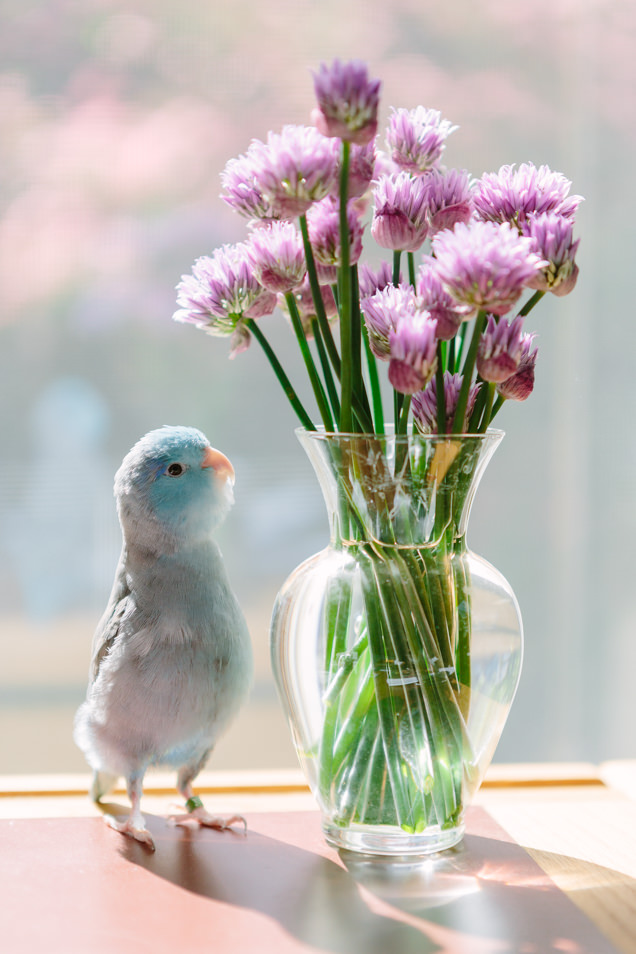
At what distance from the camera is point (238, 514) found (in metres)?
0.94

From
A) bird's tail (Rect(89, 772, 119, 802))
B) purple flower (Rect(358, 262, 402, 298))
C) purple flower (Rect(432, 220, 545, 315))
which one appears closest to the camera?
purple flower (Rect(432, 220, 545, 315))

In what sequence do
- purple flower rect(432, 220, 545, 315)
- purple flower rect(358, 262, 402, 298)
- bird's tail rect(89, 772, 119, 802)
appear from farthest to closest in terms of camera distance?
bird's tail rect(89, 772, 119, 802) → purple flower rect(358, 262, 402, 298) → purple flower rect(432, 220, 545, 315)

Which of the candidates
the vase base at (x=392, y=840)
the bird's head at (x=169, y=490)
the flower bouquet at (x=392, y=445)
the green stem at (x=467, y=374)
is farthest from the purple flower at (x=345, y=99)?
the vase base at (x=392, y=840)

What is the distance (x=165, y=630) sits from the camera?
0.57m

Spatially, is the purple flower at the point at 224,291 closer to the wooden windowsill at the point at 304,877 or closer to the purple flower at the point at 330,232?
the purple flower at the point at 330,232

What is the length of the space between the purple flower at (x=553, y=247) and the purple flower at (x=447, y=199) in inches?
1.8

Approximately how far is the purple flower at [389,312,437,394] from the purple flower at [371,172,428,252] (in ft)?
0.21

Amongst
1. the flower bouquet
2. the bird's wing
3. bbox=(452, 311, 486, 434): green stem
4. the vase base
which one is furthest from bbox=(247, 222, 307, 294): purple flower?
the vase base

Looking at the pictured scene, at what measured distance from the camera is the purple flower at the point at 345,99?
0.45 m

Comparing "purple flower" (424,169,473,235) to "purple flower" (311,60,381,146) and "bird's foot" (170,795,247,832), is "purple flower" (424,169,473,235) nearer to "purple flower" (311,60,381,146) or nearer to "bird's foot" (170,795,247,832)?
"purple flower" (311,60,381,146)

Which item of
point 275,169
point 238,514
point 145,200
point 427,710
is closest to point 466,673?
point 427,710

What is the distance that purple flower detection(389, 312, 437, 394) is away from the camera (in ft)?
1.52

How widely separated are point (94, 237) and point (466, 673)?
576 mm

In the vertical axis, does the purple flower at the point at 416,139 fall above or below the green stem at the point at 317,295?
above
